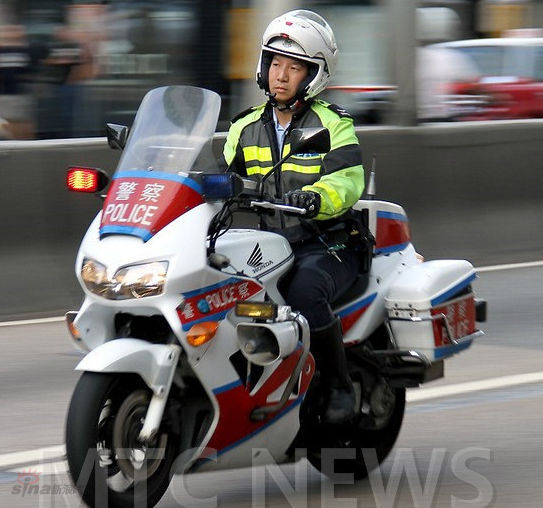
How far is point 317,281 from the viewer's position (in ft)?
18.1

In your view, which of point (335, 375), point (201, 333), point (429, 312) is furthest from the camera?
point (429, 312)

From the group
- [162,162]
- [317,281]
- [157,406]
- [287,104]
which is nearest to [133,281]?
[157,406]

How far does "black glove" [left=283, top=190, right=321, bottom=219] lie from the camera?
17.1 ft

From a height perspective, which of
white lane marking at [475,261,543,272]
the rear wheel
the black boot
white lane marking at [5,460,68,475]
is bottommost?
white lane marking at [475,261,543,272]

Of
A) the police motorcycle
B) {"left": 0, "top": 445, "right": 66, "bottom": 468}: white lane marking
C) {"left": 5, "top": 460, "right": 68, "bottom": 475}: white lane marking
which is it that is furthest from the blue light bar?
{"left": 0, "top": 445, "right": 66, "bottom": 468}: white lane marking

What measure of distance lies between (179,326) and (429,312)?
1380mm

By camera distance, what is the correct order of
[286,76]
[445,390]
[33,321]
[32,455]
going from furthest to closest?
[33,321]
[445,390]
[32,455]
[286,76]

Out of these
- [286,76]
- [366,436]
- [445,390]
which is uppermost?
[286,76]

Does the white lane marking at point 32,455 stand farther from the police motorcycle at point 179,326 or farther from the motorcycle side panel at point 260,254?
the motorcycle side panel at point 260,254

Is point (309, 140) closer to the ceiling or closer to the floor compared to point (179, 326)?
closer to the ceiling

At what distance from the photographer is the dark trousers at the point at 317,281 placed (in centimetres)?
547

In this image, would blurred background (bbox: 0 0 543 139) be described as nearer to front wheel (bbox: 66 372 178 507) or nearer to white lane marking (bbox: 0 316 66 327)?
white lane marking (bbox: 0 316 66 327)

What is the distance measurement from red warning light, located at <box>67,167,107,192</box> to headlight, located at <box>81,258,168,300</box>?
584mm

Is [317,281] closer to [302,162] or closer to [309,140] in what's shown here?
[302,162]
